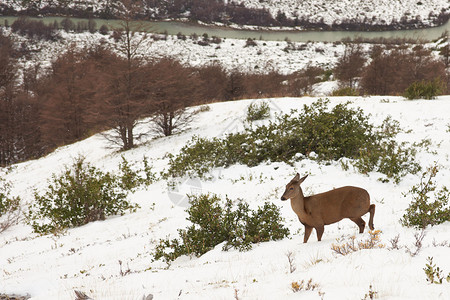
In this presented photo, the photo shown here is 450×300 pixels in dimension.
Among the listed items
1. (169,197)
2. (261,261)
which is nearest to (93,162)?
(169,197)

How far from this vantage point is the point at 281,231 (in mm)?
4918

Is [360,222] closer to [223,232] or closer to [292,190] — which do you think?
[292,190]

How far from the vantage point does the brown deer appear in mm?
3785

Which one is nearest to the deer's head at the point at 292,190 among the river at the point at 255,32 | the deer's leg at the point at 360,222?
the deer's leg at the point at 360,222

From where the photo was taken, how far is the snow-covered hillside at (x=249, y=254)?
240 centimetres


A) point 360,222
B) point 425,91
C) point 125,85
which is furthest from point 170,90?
point 360,222

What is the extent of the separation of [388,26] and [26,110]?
91667 mm

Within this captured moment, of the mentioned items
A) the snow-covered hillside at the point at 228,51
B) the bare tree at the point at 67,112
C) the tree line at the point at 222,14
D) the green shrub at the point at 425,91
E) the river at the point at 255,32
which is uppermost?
the tree line at the point at 222,14

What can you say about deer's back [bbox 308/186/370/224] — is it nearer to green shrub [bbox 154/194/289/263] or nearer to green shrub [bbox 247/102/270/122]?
green shrub [bbox 154/194/289/263]

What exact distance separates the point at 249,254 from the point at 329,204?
57.9 inches

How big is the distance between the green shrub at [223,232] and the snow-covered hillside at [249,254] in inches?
7.7

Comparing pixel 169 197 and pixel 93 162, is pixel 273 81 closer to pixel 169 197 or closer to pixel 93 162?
pixel 93 162

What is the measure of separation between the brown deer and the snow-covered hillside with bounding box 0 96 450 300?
0.36 meters

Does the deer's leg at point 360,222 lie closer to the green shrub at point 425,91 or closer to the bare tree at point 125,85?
the green shrub at point 425,91
